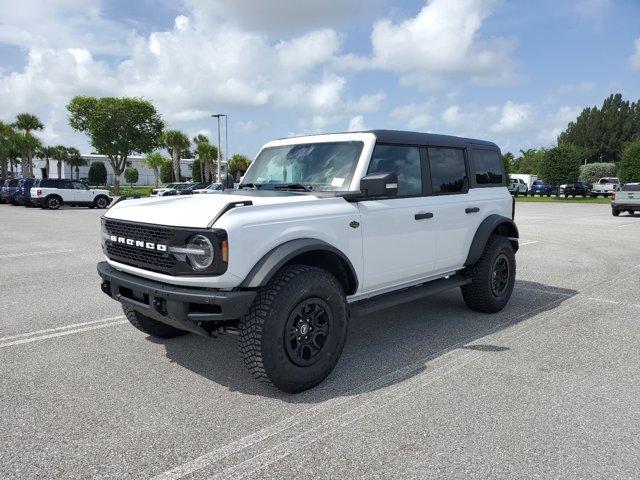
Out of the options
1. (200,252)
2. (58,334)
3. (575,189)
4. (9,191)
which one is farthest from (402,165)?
(575,189)

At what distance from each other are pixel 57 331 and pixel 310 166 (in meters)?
3.08

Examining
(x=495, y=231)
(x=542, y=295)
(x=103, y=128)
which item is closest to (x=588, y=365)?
(x=495, y=231)

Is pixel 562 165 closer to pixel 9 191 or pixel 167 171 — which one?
pixel 9 191

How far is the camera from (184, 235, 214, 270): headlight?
10.7 feet

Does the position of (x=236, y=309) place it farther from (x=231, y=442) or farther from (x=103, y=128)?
(x=103, y=128)

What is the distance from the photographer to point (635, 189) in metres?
20.6

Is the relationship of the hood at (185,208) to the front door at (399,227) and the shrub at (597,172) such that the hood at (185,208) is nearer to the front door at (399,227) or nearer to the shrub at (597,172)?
the front door at (399,227)

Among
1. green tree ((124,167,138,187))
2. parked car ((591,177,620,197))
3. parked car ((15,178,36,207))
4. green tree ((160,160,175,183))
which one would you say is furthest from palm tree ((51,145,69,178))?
parked car ((591,177,620,197))

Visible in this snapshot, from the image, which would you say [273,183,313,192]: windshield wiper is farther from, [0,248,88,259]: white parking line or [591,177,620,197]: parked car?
[591,177,620,197]: parked car

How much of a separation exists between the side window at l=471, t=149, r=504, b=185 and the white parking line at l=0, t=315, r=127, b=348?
13.9 feet

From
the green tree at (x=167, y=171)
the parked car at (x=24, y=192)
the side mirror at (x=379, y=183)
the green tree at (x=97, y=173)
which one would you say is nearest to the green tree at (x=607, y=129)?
the green tree at (x=167, y=171)

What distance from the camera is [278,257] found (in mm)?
3406

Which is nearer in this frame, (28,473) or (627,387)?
(28,473)

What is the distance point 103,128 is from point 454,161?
146ft
